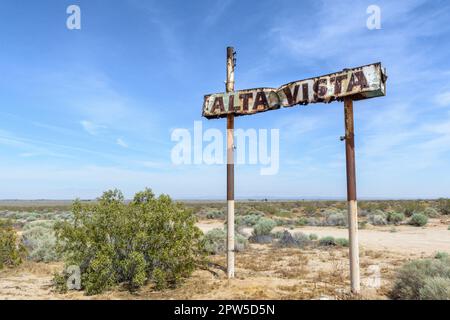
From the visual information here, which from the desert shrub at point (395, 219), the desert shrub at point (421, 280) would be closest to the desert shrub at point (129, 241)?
the desert shrub at point (421, 280)

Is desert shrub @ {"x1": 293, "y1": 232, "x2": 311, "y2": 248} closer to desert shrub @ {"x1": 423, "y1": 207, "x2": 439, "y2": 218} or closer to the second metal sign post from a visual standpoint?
the second metal sign post

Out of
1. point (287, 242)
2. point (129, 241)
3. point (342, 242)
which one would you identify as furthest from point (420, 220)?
point (129, 241)

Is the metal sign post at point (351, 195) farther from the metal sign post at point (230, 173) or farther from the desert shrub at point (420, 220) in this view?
the desert shrub at point (420, 220)

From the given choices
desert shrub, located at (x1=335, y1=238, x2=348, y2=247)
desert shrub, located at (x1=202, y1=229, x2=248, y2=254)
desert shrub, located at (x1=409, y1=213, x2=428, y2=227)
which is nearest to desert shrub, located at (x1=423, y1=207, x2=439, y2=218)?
desert shrub, located at (x1=409, y1=213, x2=428, y2=227)

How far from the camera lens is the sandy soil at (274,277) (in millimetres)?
7727

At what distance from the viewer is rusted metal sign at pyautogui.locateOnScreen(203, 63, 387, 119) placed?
7.42 m

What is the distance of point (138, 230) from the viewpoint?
8.39 m

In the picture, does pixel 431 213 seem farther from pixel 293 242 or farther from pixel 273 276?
pixel 273 276

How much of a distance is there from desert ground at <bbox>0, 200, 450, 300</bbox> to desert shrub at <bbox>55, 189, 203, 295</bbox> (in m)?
0.37

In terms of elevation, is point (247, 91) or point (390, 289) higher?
point (247, 91)

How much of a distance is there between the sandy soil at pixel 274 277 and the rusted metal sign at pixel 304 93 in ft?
13.2

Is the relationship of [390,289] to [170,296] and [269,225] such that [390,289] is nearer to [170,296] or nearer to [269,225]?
[170,296]
